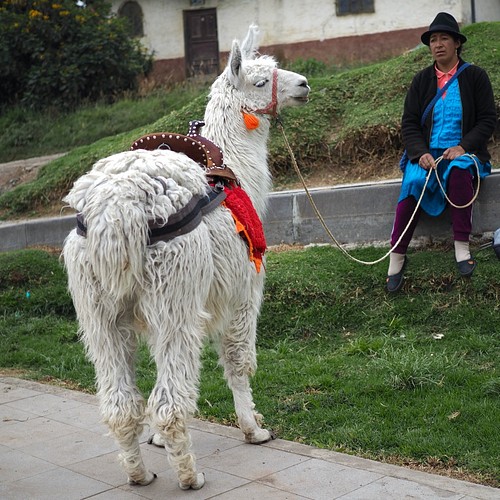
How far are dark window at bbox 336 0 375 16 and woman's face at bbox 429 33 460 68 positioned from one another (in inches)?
519

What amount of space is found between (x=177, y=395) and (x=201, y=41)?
18.7 metres

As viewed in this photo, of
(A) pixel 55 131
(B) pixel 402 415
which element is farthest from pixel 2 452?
(A) pixel 55 131

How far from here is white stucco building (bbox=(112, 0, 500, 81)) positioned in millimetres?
19000

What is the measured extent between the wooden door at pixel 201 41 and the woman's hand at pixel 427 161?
15.2m

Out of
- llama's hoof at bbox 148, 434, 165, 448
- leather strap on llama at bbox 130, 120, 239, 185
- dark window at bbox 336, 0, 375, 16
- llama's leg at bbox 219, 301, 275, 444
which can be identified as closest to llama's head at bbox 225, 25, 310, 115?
leather strap on llama at bbox 130, 120, 239, 185

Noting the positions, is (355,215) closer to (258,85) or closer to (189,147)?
(258,85)

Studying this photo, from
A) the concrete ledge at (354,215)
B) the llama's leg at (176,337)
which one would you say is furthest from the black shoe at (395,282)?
the llama's leg at (176,337)

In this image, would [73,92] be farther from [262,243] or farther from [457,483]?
[457,483]

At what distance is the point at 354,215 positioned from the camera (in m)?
8.22

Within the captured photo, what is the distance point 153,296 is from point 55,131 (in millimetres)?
A: 13255

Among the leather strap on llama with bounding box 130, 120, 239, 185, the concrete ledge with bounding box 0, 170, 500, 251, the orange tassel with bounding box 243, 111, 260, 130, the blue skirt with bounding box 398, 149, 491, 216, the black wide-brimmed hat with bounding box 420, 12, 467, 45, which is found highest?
the black wide-brimmed hat with bounding box 420, 12, 467, 45

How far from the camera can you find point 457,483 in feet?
13.5

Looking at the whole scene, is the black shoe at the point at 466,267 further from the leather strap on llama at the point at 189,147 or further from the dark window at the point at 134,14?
the dark window at the point at 134,14

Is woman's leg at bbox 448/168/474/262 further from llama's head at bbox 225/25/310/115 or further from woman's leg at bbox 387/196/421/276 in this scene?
llama's head at bbox 225/25/310/115
